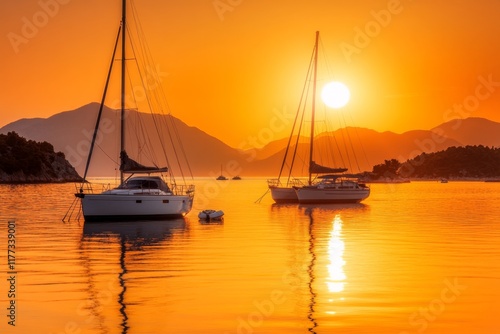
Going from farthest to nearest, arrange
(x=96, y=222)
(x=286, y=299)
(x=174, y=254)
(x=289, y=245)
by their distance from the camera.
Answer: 1. (x=96, y=222)
2. (x=289, y=245)
3. (x=174, y=254)
4. (x=286, y=299)

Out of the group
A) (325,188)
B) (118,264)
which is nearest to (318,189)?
(325,188)

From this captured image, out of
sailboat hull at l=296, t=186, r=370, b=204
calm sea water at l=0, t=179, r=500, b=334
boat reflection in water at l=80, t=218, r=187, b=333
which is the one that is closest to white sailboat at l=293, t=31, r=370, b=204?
sailboat hull at l=296, t=186, r=370, b=204

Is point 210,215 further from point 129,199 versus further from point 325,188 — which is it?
point 325,188

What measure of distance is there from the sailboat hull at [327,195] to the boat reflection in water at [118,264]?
3376cm

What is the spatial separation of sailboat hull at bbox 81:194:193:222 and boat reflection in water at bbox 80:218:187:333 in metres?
0.60

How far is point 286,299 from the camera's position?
22.0 metres

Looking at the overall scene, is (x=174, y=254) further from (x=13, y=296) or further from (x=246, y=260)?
(x=13, y=296)

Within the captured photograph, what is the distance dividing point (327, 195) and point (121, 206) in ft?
129

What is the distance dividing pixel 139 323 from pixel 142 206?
116ft

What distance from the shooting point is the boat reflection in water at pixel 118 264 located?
19953mm

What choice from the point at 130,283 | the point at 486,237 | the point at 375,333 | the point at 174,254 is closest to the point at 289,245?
the point at 174,254

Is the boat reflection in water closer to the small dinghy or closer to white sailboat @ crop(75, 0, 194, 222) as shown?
white sailboat @ crop(75, 0, 194, 222)

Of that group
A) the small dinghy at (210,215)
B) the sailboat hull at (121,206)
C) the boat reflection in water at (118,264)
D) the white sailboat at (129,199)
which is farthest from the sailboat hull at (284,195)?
the boat reflection in water at (118,264)

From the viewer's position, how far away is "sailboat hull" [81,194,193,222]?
5253 centimetres
